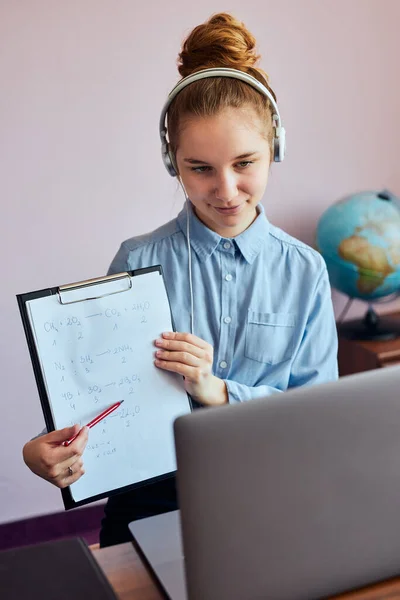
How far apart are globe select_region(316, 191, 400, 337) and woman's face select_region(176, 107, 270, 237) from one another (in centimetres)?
108

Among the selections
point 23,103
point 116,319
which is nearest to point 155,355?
point 116,319

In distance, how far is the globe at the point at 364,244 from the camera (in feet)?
7.61

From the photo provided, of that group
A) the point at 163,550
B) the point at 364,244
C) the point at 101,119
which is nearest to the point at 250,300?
the point at 163,550

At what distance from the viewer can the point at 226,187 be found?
4.04 feet

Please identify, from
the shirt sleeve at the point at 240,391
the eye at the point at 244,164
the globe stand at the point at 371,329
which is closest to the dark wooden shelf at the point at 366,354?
the globe stand at the point at 371,329

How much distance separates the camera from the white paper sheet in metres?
1.11

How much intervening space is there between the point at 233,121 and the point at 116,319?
39 cm

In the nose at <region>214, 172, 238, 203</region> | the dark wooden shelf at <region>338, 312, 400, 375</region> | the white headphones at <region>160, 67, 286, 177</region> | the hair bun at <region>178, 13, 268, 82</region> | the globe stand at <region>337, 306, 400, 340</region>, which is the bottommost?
the dark wooden shelf at <region>338, 312, 400, 375</region>

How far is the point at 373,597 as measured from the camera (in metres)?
0.85

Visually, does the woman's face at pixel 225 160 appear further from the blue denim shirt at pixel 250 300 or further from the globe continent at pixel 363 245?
the globe continent at pixel 363 245

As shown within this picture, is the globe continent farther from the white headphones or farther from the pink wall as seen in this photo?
the white headphones

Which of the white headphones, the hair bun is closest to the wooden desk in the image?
the white headphones

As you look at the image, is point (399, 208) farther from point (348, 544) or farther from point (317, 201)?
point (348, 544)

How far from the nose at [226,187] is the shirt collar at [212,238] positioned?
0.56ft
